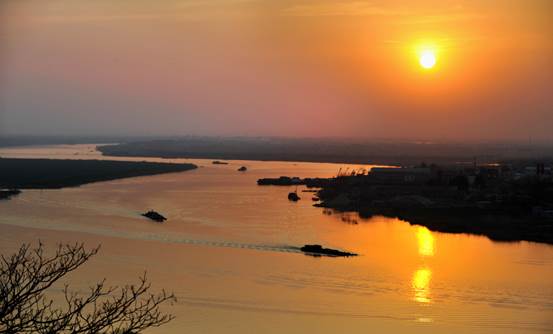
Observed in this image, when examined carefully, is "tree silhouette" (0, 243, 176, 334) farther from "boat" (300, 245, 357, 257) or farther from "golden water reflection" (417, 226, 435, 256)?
"golden water reflection" (417, 226, 435, 256)

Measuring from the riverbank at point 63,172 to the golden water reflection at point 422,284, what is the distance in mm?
6723

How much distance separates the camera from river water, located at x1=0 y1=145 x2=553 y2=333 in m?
3.21

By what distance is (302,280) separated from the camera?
4.00 m

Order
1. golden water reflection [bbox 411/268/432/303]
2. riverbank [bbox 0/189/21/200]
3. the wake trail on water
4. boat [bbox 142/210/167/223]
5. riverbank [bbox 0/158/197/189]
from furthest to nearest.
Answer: riverbank [bbox 0/158/197/189]
riverbank [bbox 0/189/21/200]
boat [bbox 142/210/167/223]
the wake trail on water
golden water reflection [bbox 411/268/432/303]

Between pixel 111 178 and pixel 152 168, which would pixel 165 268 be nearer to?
pixel 111 178

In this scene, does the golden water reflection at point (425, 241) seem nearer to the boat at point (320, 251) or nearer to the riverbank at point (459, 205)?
the riverbank at point (459, 205)

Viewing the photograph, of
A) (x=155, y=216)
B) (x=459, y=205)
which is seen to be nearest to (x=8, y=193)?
(x=155, y=216)

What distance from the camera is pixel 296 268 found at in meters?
4.30

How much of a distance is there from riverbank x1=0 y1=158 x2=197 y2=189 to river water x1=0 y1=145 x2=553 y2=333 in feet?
9.19

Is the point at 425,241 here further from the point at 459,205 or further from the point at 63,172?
Result: the point at 63,172

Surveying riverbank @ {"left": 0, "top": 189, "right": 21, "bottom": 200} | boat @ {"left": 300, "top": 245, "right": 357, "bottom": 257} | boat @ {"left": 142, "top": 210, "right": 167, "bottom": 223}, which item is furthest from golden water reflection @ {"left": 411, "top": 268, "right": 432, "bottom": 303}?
riverbank @ {"left": 0, "top": 189, "right": 21, "bottom": 200}

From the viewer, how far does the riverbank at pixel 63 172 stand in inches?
410

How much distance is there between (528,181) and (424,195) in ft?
4.95

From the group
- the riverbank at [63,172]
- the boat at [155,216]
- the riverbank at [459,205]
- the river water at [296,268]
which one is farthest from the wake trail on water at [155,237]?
the riverbank at [63,172]
